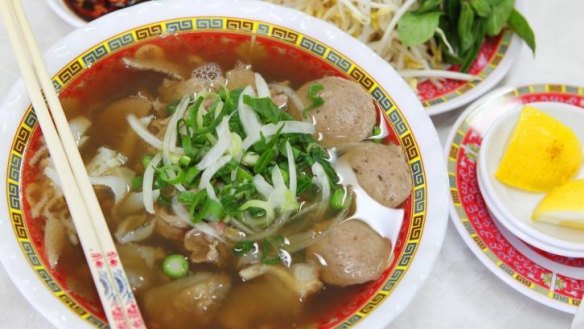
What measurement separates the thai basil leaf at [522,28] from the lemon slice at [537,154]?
0.57m

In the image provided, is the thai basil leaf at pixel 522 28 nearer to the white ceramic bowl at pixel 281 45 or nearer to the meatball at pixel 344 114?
the white ceramic bowl at pixel 281 45

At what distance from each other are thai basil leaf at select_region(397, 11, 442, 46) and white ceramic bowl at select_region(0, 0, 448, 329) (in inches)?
20.2

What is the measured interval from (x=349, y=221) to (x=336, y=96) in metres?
0.42

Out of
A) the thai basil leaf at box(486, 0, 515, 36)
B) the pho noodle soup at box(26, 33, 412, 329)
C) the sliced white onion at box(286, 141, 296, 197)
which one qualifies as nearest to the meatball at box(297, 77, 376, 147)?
the pho noodle soup at box(26, 33, 412, 329)

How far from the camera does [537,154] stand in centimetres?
201

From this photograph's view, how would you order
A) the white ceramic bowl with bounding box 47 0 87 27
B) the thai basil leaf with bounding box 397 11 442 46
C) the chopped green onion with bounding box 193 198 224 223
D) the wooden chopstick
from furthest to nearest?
the thai basil leaf with bounding box 397 11 442 46, the white ceramic bowl with bounding box 47 0 87 27, the chopped green onion with bounding box 193 198 224 223, the wooden chopstick

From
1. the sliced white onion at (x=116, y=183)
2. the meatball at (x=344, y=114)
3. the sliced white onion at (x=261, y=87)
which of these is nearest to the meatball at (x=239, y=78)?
the sliced white onion at (x=261, y=87)

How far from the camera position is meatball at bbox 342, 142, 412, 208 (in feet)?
5.70

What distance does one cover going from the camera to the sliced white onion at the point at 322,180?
173 centimetres

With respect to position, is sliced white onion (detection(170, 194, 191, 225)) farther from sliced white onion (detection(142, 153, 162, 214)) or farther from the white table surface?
the white table surface

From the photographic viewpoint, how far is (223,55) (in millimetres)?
2045

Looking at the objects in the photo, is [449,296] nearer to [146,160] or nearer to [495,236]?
[495,236]

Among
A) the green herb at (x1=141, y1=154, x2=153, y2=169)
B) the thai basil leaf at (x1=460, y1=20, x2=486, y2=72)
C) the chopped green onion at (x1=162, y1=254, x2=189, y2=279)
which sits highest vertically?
the thai basil leaf at (x1=460, y1=20, x2=486, y2=72)

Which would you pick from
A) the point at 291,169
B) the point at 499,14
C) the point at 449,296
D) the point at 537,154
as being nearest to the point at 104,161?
the point at 291,169
